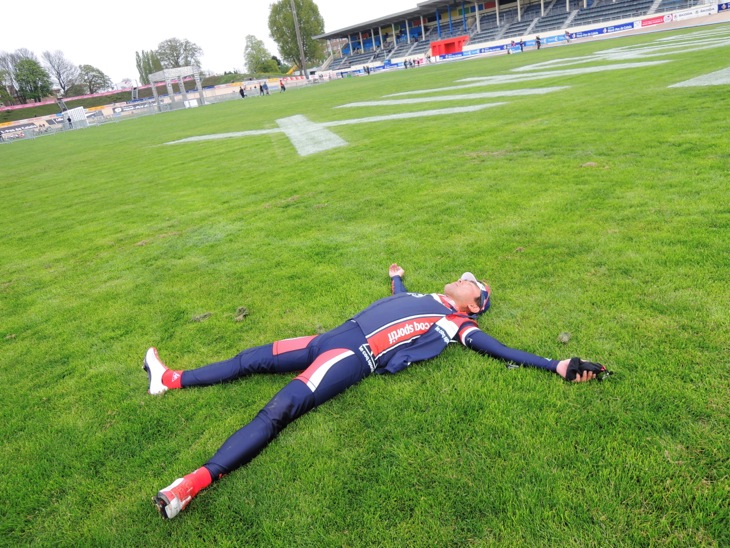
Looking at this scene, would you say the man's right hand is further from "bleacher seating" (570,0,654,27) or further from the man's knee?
"bleacher seating" (570,0,654,27)

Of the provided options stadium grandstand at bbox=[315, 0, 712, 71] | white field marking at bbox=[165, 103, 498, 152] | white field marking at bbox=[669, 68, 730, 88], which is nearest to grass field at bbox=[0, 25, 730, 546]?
white field marking at bbox=[669, 68, 730, 88]

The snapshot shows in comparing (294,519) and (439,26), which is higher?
(439,26)

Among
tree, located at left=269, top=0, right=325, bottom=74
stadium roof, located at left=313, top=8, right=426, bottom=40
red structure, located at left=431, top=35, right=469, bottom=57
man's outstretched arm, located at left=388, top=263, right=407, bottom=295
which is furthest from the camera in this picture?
tree, located at left=269, top=0, right=325, bottom=74

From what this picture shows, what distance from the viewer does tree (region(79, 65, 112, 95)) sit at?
10712 centimetres

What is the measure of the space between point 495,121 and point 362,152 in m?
3.40

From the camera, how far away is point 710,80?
1156 cm

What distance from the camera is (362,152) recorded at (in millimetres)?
10617

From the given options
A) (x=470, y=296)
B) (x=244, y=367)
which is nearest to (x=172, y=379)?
(x=244, y=367)

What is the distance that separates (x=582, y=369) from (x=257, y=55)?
113807mm

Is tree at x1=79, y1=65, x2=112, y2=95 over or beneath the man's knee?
over

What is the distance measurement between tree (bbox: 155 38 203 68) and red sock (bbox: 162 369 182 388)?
408ft

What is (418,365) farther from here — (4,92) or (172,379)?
(4,92)

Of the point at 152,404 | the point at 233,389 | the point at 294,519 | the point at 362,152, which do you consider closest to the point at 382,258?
the point at 233,389

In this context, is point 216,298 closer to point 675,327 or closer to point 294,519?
point 294,519
